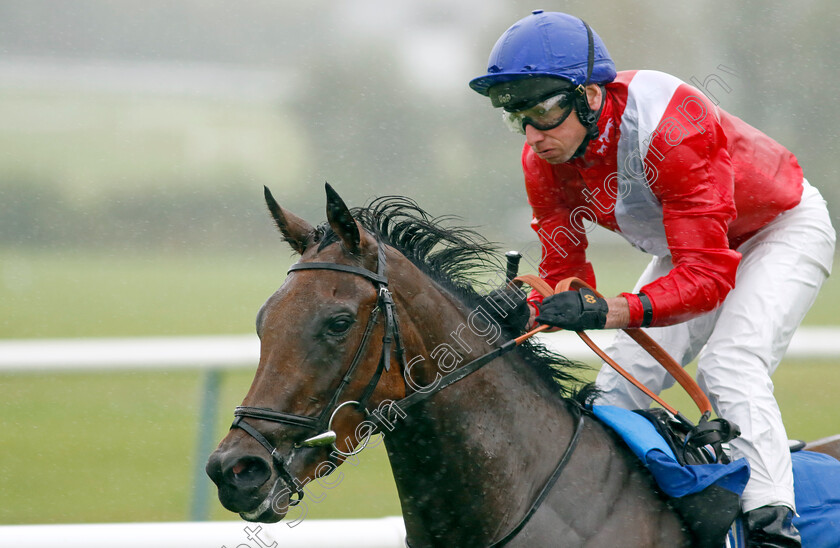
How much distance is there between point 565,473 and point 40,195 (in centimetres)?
3483

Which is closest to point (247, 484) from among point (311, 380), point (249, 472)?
point (249, 472)

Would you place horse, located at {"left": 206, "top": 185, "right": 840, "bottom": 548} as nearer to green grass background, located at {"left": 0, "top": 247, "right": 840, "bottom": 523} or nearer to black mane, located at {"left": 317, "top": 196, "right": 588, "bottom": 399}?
black mane, located at {"left": 317, "top": 196, "right": 588, "bottom": 399}

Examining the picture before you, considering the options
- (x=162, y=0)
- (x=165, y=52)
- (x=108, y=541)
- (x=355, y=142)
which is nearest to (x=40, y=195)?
(x=165, y=52)

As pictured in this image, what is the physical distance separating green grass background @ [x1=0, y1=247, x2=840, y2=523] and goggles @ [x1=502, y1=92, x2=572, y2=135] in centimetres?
172

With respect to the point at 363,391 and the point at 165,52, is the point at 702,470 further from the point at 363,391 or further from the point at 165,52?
the point at 165,52

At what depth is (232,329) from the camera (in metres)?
18.0

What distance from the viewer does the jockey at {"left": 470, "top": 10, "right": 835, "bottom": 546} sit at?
2062 mm

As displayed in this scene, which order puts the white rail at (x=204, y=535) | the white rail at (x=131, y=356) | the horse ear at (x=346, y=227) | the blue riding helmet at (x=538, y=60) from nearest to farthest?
the horse ear at (x=346, y=227), the blue riding helmet at (x=538, y=60), the white rail at (x=204, y=535), the white rail at (x=131, y=356)

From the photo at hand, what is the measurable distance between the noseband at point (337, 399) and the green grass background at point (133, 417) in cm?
165

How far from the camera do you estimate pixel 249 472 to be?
1.67 meters

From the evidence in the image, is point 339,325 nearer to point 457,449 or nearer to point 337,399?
point 337,399

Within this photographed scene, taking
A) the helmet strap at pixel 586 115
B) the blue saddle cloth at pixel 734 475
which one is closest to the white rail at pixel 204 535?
the blue saddle cloth at pixel 734 475

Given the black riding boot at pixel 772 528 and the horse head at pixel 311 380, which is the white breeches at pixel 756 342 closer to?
the black riding boot at pixel 772 528

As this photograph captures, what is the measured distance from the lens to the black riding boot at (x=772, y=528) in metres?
1.96
